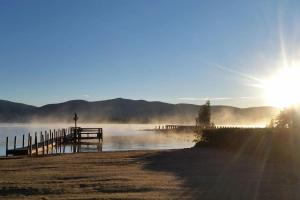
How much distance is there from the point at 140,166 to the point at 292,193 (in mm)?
9260

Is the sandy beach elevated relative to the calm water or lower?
lower

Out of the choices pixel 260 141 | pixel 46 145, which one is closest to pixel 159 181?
pixel 260 141

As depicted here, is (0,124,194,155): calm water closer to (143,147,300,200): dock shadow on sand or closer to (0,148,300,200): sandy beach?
(143,147,300,200): dock shadow on sand

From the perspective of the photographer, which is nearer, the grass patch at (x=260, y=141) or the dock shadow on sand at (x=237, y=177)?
the dock shadow on sand at (x=237, y=177)

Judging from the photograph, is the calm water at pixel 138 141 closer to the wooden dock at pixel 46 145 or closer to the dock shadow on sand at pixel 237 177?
the wooden dock at pixel 46 145

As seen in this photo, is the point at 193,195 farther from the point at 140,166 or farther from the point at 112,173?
the point at 140,166

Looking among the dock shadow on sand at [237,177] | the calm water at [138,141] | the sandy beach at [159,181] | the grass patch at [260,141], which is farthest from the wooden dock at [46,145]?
the dock shadow on sand at [237,177]

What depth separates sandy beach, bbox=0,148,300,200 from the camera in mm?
13594

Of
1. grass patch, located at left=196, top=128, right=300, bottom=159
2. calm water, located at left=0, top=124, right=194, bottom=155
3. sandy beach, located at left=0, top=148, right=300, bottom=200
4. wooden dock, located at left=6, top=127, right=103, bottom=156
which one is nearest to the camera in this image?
sandy beach, located at left=0, top=148, right=300, bottom=200

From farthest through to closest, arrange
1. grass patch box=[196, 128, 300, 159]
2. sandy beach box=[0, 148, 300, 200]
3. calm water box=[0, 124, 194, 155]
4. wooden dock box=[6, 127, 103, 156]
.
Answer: calm water box=[0, 124, 194, 155] < wooden dock box=[6, 127, 103, 156] < grass patch box=[196, 128, 300, 159] < sandy beach box=[0, 148, 300, 200]

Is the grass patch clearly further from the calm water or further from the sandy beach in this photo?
the calm water

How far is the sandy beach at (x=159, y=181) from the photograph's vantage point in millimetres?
13594

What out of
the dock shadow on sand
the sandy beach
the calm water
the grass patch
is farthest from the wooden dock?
the dock shadow on sand

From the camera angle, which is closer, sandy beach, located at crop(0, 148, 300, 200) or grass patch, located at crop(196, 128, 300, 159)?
sandy beach, located at crop(0, 148, 300, 200)
